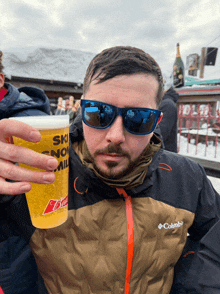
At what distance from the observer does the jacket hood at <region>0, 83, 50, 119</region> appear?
193 cm

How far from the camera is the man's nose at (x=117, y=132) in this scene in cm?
92

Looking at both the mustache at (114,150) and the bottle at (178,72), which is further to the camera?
the bottle at (178,72)

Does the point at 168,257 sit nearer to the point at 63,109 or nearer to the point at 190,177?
the point at 190,177

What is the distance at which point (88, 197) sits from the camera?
1085 millimetres

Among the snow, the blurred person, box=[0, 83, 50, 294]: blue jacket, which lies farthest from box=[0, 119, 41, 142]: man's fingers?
the snow

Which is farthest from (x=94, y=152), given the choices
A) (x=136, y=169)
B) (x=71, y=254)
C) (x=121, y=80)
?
(x=71, y=254)

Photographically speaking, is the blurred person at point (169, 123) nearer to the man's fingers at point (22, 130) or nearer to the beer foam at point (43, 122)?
the beer foam at point (43, 122)

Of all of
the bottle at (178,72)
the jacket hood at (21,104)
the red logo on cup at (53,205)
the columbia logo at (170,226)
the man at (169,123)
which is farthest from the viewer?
the bottle at (178,72)

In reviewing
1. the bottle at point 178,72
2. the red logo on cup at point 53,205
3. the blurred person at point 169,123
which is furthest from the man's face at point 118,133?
the bottle at point 178,72

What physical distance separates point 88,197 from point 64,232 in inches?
8.9

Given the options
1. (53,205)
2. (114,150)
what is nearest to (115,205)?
(114,150)

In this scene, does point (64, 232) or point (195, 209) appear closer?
point (64, 232)

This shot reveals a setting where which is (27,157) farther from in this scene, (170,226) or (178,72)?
(178,72)

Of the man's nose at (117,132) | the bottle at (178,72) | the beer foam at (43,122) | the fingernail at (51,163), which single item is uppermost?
the bottle at (178,72)
